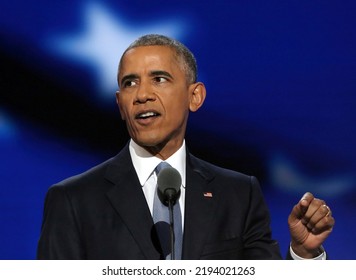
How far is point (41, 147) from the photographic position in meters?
2.66

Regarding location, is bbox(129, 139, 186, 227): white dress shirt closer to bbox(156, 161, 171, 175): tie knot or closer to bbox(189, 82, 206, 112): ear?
bbox(156, 161, 171, 175): tie knot

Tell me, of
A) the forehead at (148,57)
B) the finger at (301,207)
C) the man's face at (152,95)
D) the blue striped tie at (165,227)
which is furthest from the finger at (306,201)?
the forehead at (148,57)

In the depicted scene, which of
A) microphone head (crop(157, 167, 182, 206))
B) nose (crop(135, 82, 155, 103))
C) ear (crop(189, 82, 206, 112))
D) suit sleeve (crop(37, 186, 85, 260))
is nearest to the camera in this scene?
microphone head (crop(157, 167, 182, 206))

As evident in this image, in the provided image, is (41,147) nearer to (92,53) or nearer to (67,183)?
(92,53)

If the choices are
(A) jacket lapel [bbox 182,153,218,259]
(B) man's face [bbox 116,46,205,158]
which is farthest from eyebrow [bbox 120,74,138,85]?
(A) jacket lapel [bbox 182,153,218,259]

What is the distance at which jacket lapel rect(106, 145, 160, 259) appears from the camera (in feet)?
6.15

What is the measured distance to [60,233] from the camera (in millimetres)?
1841

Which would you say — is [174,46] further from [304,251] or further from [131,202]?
[304,251]

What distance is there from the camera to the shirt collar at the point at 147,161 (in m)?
2.03

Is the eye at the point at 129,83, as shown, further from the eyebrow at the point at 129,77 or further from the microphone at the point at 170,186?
the microphone at the point at 170,186

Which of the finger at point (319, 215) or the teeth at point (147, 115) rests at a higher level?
the teeth at point (147, 115)

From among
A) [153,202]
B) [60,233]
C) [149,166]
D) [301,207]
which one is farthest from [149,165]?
[301,207]

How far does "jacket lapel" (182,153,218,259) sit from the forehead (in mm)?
338
